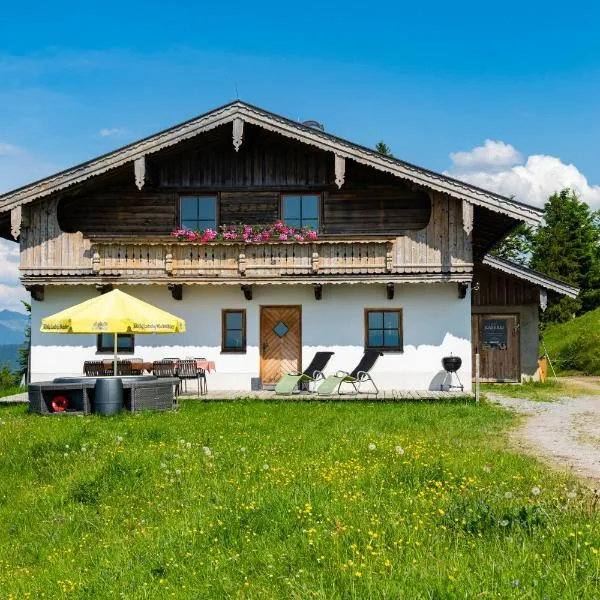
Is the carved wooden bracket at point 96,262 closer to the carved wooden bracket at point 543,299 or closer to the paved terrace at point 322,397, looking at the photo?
the paved terrace at point 322,397

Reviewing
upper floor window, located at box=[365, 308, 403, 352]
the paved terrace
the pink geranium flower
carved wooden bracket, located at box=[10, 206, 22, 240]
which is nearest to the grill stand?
the paved terrace

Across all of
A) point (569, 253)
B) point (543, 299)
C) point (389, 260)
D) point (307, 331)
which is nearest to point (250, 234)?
point (307, 331)

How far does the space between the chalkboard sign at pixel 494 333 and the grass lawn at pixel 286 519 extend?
14.3 metres

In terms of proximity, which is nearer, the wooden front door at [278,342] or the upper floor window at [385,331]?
the upper floor window at [385,331]

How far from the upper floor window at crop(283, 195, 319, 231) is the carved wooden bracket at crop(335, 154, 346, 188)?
1.68 m

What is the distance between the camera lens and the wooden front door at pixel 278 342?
19.4m

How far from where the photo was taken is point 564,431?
12.7m

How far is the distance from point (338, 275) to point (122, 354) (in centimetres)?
640

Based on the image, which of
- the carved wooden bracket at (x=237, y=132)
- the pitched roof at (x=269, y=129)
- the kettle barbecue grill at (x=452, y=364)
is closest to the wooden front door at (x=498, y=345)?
the kettle barbecue grill at (x=452, y=364)

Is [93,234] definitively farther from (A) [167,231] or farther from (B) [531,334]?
(B) [531,334]

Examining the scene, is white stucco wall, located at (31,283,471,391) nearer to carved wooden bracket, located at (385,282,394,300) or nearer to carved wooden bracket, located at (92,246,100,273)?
carved wooden bracket, located at (385,282,394,300)

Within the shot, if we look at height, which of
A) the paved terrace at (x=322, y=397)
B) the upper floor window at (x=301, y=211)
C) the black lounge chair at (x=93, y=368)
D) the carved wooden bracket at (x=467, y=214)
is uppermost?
the upper floor window at (x=301, y=211)

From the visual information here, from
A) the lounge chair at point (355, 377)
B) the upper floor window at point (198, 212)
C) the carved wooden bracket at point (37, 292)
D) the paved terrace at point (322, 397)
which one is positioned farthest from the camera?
the upper floor window at point (198, 212)

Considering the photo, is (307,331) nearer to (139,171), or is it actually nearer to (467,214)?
(467,214)
